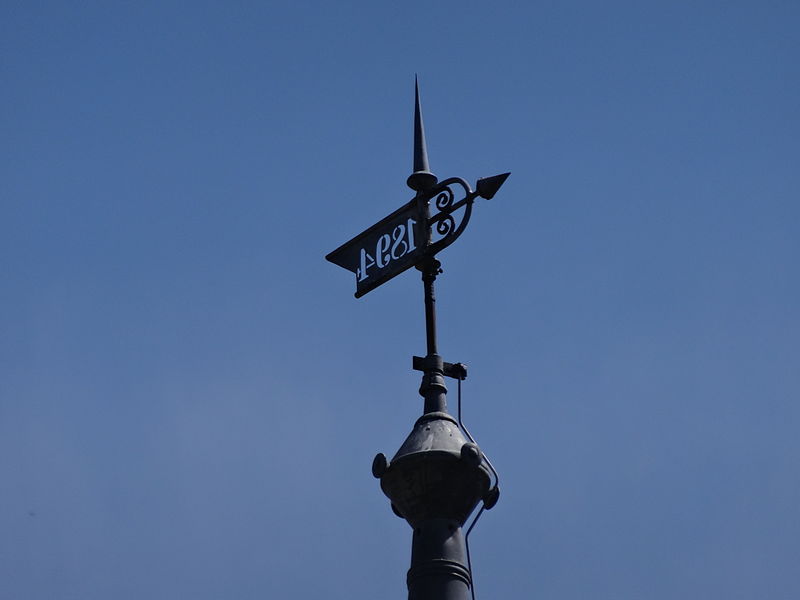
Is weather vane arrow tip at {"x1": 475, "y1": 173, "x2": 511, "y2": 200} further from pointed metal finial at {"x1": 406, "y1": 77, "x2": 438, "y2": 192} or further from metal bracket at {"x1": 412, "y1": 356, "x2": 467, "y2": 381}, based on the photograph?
metal bracket at {"x1": 412, "y1": 356, "x2": 467, "y2": 381}

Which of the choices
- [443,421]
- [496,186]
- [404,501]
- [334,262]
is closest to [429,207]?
[496,186]

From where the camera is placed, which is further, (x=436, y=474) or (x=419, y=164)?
(x=419, y=164)

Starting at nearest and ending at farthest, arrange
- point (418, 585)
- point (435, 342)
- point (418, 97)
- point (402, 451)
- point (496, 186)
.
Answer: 1. point (418, 585)
2. point (402, 451)
3. point (435, 342)
4. point (496, 186)
5. point (418, 97)

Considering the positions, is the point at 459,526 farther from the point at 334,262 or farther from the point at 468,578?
the point at 334,262

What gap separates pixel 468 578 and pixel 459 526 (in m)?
0.30

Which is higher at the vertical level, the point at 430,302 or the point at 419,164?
the point at 419,164

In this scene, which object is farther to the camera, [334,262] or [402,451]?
[334,262]

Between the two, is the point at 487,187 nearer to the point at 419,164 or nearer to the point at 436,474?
the point at 419,164

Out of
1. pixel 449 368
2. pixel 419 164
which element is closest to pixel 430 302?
pixel 449 368

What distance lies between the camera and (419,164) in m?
7.23

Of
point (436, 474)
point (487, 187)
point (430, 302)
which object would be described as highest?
point (487, 187)

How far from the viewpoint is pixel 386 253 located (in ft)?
23.3

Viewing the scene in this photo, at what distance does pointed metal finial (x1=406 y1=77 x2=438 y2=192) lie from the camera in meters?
7.02

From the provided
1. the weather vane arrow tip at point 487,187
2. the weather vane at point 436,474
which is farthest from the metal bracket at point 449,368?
the weather vane arrow tip at point 487,187
